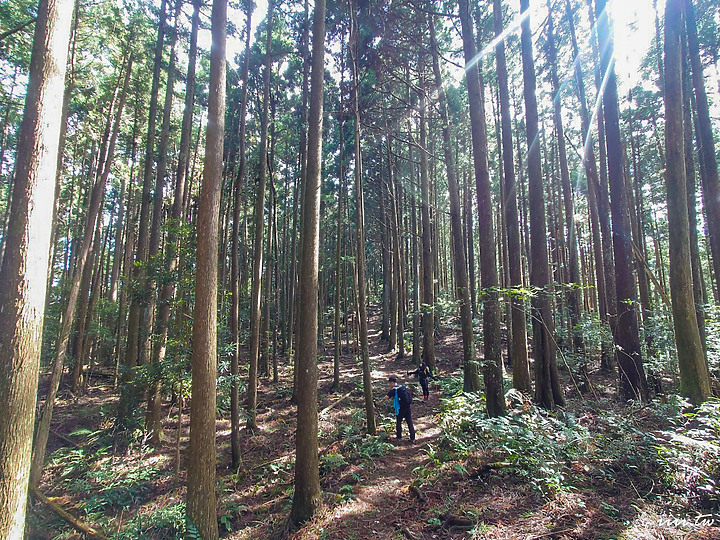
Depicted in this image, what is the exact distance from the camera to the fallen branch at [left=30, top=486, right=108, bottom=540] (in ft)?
17.7

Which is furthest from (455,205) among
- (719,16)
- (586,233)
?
(586,233)

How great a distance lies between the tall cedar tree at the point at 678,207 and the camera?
5934mm

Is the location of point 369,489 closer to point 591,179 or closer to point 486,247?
point 486,247

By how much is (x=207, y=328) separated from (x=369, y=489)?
13.9ft

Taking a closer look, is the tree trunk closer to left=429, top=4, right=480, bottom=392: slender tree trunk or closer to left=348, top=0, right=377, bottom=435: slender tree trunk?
left=348, top=0, right=377, bottom=435: slender tree trunk

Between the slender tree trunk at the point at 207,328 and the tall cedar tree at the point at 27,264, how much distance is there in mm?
1691

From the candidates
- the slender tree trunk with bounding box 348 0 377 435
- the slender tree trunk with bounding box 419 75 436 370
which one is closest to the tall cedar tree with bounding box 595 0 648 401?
the slender tree trunk with bounding box 419 75 436 370

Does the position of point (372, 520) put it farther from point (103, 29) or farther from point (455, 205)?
point (103, 29)

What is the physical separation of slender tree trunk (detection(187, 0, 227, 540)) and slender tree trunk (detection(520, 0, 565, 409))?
6787mm

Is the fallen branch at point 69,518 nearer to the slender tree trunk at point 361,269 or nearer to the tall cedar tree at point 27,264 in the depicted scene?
the tall cedar tree at point 27,264

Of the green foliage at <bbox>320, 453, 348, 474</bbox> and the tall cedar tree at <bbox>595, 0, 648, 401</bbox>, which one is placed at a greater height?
the tall cedar tree at <bbox>595, 0, 648, 401</bbox>

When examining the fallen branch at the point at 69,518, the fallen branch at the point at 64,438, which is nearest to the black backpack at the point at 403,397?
the fallen branch at the point at 69,518

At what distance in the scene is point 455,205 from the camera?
10406 millimetres

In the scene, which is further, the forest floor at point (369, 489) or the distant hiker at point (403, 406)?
the distant hiker at point (403, 406)
